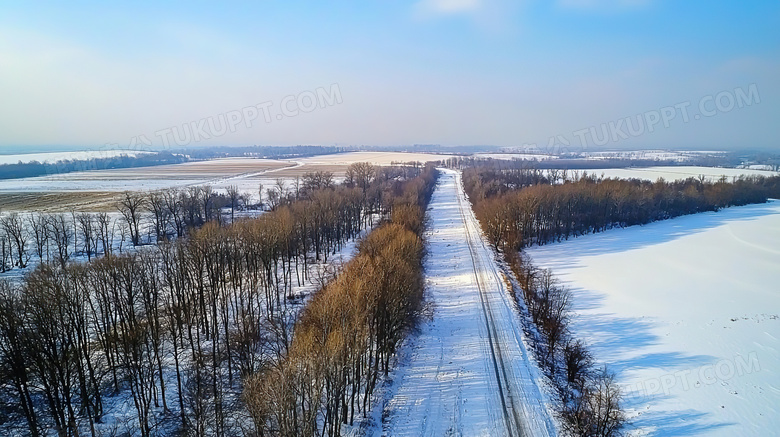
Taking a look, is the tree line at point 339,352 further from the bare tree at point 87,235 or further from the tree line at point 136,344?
the bare tree at point 87,235

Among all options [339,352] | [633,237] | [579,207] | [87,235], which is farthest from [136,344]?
[633,237]

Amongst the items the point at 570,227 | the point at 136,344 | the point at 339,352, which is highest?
the point at 339,352

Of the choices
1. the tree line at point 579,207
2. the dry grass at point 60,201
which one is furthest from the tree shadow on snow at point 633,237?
the dry grass at point 60,201

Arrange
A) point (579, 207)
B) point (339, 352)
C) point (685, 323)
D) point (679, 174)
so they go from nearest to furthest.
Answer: point (339, 352), point (685, 323), point (579, 207), point (679, 174)

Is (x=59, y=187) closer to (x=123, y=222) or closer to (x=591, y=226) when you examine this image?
(x=123, y=222)

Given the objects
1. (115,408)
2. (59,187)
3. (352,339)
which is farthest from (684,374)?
(59,187)

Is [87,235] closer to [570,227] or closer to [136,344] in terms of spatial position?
[136,344]

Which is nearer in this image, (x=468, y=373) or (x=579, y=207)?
(x=468, y=373)
